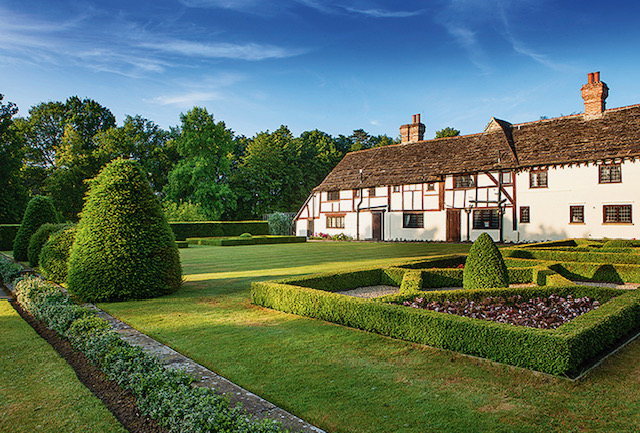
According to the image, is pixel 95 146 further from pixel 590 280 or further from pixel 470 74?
pixel 590 280

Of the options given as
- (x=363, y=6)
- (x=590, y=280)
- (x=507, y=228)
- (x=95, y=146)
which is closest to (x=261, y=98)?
(x=363, y=6)

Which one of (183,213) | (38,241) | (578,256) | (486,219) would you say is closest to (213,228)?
(183,213)

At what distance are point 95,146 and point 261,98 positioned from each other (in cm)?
4553

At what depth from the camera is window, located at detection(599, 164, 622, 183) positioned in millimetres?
24156

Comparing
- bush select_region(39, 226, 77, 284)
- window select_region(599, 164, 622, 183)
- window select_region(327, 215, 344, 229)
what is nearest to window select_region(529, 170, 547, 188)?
window select_region(599, 164, 622, 183)

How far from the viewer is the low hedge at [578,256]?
12.7m

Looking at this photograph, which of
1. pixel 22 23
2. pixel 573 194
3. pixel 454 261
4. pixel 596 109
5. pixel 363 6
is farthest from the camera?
pixel 596 109

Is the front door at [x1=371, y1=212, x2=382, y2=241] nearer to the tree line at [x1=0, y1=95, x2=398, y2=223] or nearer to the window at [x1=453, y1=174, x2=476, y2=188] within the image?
the window at [x1=453, y1=174, x2=476, y2=188]

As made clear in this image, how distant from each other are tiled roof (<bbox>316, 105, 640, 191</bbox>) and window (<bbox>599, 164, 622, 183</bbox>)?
60 cm

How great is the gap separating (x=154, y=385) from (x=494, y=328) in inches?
152

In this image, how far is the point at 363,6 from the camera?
11648 millimetres

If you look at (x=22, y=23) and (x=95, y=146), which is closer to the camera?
(x=22, y=23)

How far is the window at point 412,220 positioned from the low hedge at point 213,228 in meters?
14.1

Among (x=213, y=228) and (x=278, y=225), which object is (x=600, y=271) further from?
(x=278, y=225)
